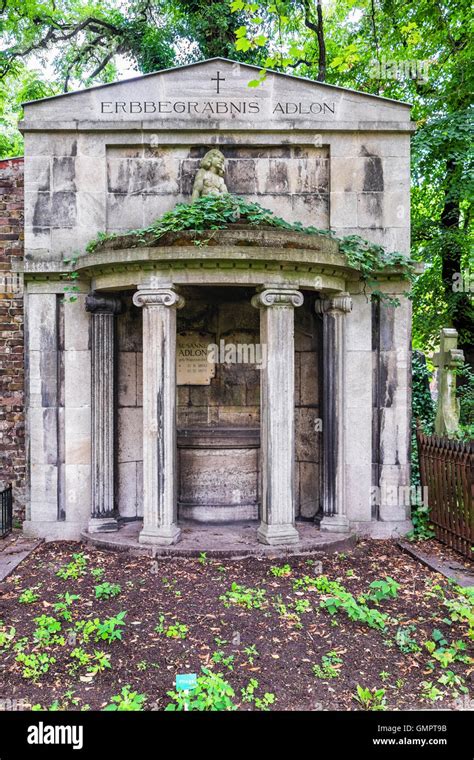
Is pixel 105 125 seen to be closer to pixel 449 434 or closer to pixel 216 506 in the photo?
pixel 216 506

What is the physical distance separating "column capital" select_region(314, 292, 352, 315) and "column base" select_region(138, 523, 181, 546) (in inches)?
135

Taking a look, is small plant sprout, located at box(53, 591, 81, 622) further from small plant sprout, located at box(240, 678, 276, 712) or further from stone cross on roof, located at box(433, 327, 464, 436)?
stone cross on roof, located at box(433, 327, 464, 436)

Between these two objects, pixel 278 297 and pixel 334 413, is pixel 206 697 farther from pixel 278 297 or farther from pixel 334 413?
pixel 278 297

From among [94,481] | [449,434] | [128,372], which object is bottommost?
[94,481]

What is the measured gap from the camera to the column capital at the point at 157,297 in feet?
21.3

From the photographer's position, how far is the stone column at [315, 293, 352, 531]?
23.4ft

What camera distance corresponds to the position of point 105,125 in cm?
740

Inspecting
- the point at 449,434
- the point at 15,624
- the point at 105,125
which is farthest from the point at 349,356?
the point at 15,624

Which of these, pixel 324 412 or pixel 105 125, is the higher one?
pixel 105 125

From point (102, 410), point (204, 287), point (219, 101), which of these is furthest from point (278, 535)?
point (219, 101)

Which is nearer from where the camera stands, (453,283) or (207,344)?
(207,344)

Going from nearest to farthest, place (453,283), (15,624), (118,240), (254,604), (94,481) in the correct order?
(15,624)
(254,604)
(118,240)
(94,481)
(453,283)

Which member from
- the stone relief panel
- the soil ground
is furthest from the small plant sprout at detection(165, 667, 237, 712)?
the stone relief panel
